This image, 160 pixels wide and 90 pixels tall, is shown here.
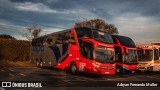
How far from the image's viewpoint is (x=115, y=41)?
76.5ft

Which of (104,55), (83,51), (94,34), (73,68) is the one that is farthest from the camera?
(73,68)

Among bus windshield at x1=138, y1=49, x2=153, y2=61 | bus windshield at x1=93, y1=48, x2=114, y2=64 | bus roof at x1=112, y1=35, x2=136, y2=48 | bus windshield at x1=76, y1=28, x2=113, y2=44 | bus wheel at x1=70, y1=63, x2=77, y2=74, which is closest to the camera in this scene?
bus windshield at x1=93, y1=48, x2=114, y2=64

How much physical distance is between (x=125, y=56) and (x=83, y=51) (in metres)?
4.79

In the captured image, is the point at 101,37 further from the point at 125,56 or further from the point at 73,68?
the point at 125,56

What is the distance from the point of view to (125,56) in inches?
877


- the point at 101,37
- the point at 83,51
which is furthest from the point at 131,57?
the point at 83,51

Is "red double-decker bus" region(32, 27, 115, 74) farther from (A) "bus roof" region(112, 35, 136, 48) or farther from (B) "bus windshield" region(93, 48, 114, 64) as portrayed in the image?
(A) "bus roof" region(112, 35, 136, 48)

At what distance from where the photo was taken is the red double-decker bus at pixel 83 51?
18.7 meters

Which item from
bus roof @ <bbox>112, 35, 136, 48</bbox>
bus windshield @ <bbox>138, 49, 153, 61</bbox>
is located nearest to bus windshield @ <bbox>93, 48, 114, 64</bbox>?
bus roof @ <bbox>112, 35, 136, 48</bbox>

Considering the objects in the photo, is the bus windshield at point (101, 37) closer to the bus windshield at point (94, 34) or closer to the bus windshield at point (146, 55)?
the bus windshield at point (94, 34)

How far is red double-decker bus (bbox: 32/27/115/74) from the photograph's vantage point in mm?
18688

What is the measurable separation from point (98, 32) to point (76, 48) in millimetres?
2328

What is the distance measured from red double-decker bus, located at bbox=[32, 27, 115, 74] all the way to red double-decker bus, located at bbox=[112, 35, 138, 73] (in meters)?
2.26

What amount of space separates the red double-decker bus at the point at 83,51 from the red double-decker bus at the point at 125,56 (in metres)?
2.26
